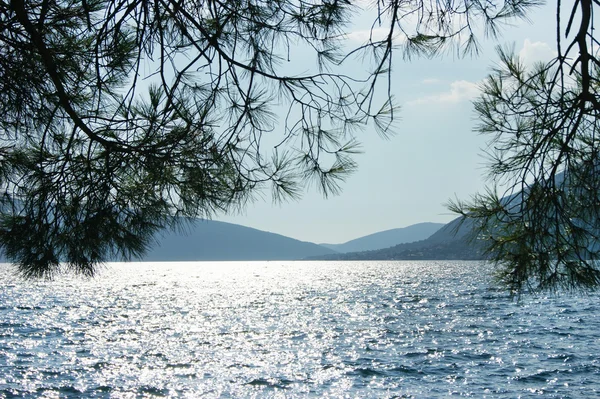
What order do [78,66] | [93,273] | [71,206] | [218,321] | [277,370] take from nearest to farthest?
1. [71,206]
2. [78,66]
3. [93,273]
4. [277,370]
5. [218,321]

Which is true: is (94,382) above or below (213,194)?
below

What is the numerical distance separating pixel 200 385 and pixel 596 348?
507 inches

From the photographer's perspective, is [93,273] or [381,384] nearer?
[93,273]

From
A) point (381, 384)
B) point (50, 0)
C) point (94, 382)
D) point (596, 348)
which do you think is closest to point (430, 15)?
point (50, 0)

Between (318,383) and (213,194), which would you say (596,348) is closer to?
(318,383)

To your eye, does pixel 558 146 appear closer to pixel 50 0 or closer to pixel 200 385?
pixel 50 0

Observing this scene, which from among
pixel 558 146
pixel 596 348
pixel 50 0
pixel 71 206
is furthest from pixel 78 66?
pixel 596 348

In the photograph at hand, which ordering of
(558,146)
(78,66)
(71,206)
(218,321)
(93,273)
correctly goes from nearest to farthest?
1. (558,146)
2. (71,206)
3. (78,66)
4. (93,273)
5. (218,321)

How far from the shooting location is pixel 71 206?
363 cm

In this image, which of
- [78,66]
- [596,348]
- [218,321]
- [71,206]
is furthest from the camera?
[218,321]

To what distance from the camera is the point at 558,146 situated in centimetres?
322

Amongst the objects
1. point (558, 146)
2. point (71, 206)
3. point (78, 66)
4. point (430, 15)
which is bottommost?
point (71, 206)

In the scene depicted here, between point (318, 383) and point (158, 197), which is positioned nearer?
point (158, 197)

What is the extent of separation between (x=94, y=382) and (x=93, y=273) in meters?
11.1
